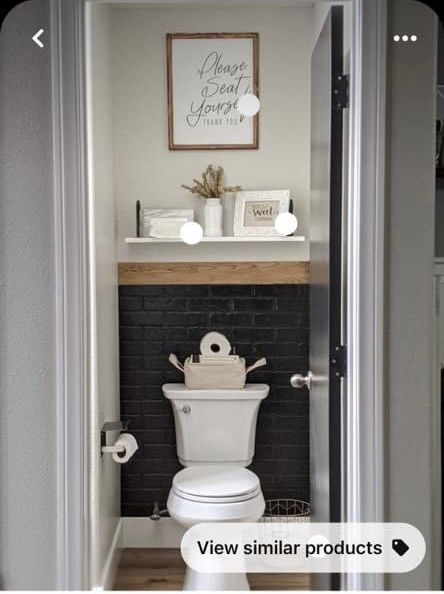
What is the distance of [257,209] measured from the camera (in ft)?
8.31

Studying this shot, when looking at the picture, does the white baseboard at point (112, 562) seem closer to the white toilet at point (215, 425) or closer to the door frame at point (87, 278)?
the white toilet at point (215, 425)

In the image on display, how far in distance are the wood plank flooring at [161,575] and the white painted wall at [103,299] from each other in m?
0.10

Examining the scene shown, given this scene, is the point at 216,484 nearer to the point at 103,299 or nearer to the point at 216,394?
the point at 216,394

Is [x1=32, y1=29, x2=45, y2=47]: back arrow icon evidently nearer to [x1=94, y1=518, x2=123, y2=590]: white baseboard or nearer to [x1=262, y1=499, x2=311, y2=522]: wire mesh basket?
Result: [x1=94, y1=518, x2=123, y2=590]: white baseboard

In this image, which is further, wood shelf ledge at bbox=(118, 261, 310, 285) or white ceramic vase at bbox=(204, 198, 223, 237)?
wood shelf ledge at bbox=(118, 261, 310, 285)

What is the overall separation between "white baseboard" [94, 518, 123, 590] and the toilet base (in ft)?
0.91

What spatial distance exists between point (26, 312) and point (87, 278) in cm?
16

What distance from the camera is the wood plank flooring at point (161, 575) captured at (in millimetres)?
2318

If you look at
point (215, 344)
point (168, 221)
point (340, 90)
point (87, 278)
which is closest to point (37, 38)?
point (87, 278)

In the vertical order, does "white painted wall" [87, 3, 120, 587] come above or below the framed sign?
below

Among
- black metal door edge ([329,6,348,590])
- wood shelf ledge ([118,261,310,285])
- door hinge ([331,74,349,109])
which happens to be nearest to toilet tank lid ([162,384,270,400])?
wood shelf ledge ([118,261,310,285])

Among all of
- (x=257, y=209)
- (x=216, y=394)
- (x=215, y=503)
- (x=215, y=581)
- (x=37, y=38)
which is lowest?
(x=215, y=581)

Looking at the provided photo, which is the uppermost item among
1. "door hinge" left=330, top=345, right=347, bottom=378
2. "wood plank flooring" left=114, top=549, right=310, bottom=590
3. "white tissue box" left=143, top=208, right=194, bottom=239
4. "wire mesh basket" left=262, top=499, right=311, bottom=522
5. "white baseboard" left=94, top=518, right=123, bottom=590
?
"white tissue box" left=143, top=208, right=194, bottom=239

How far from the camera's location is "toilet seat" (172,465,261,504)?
224 cm
